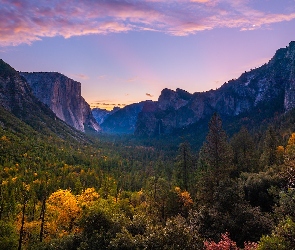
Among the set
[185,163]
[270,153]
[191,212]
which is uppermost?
[270,153]

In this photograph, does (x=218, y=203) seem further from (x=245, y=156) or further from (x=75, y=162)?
(x=75, y=162)

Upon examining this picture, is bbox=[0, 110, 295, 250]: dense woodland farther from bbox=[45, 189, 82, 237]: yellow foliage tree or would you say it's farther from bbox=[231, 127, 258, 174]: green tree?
bbox=[231, 127, 258, 174]: green tree

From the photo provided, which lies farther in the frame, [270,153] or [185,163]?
[270,153]

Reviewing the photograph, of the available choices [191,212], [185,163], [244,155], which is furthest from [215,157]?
[244,155]

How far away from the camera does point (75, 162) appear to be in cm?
17212

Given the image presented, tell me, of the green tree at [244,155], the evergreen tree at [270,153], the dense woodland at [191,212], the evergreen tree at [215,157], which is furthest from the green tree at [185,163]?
the evergreen tree at [270,153]

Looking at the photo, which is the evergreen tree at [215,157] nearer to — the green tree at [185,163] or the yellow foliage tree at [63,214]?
the green tree at [185,163]

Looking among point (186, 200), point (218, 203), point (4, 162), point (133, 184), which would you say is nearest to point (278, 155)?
point (186, 200)

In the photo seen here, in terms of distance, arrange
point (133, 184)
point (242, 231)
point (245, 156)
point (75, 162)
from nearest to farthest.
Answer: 1. point (242, 231)
2. point (245, 156)
3. point (133, 184)
4. point (75, 162)

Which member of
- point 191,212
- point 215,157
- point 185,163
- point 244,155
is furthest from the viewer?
point 244,155

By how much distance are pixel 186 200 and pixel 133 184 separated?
7448 cm

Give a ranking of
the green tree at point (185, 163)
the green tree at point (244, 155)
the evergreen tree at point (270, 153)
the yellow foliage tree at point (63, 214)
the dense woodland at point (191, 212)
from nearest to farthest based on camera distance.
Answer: the dense woodland at point (191, 212)
the yellow foliage tree at point (63, 214)
the green tree at point (244, 155)
the green tree at point (185, 163)
the evergreen tree at point (270, 153)

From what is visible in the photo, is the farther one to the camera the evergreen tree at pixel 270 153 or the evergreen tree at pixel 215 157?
the evergreen tree at pixel 270 153

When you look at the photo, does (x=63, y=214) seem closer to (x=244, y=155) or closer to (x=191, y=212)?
(x=191, y=212)
